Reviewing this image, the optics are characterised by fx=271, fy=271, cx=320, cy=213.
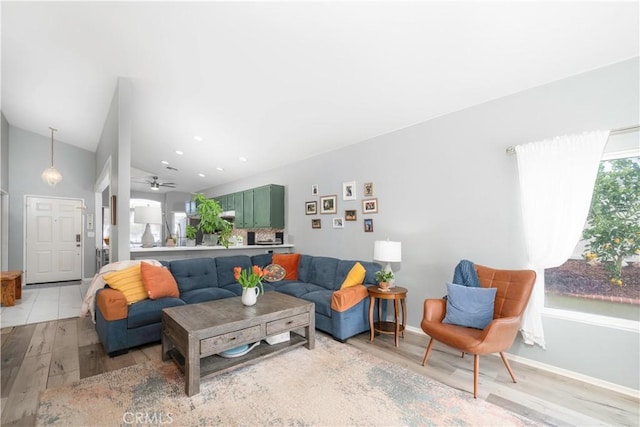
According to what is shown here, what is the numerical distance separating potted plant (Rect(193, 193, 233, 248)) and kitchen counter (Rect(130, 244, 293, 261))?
0.52ft

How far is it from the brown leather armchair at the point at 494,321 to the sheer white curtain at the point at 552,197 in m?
0.25

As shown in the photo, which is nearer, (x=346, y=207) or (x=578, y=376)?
(x=578, y=376)

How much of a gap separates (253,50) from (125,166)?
A: 2405mm

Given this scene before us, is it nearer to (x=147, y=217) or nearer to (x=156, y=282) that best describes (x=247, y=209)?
(x=147, y=217)

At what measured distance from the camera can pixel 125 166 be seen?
3654 millimetres

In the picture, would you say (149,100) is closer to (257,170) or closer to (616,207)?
(257,170)

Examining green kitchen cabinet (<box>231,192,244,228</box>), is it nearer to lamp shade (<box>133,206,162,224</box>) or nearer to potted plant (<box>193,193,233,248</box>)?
potted plant (<box>193,193,233,248</box>)

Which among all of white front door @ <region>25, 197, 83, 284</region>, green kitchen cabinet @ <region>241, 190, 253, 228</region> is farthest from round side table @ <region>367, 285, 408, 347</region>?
white front door @ <region>25, 197, 83, 284</region>

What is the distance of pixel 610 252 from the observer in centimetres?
234

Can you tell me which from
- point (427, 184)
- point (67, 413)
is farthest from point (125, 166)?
point (427, 184)

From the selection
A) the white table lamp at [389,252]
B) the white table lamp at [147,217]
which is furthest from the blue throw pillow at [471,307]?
the white table lamp at [147,217]

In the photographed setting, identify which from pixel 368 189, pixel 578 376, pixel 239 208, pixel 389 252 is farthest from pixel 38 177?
pixel 578 376

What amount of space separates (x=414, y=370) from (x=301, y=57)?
3.17 metres

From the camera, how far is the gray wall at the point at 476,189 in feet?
7.38
